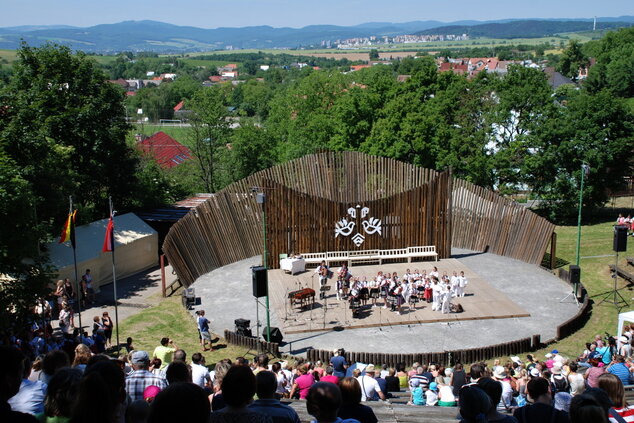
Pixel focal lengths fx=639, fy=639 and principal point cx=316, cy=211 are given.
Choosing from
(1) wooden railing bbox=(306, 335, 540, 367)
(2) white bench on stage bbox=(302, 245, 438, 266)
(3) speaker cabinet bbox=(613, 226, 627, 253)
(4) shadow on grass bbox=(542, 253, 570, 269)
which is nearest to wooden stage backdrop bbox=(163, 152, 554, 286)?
(2) white bench on stage bbox=(302, 245, 438, 266)

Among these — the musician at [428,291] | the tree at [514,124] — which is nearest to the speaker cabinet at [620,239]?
the musician at [428,291]

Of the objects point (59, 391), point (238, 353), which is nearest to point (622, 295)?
point (238, 353)

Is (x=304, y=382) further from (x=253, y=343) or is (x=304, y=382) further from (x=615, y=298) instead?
(x=615, y=298)

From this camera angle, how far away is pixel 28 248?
1705 cm

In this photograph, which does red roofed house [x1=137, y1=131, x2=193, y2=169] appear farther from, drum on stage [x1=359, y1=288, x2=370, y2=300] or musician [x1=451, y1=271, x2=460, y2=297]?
musician [x1=451, y1=271, x2=460, y2=297]

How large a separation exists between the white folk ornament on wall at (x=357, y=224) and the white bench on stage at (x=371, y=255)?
0.58m

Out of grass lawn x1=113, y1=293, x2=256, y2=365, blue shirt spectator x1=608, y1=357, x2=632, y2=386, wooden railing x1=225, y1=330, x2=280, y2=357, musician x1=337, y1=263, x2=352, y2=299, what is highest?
blue shirt spectator x1=608, y1=357, x2=632, y2=386

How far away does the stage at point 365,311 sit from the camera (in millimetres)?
20984

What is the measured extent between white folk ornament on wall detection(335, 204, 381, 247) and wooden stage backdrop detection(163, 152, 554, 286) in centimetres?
4

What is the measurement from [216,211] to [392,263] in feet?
25.3

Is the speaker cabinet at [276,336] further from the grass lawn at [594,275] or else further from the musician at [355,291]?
the grass lawn at [594,275]

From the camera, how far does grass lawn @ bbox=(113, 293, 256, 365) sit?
62.9 feet

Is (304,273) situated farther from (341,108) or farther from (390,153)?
(341,108)

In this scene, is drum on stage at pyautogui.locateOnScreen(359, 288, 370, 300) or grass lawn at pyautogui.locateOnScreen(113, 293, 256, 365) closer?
grass lawn at pyautogui.locateOnScreen(113, 293, 256, 365)
